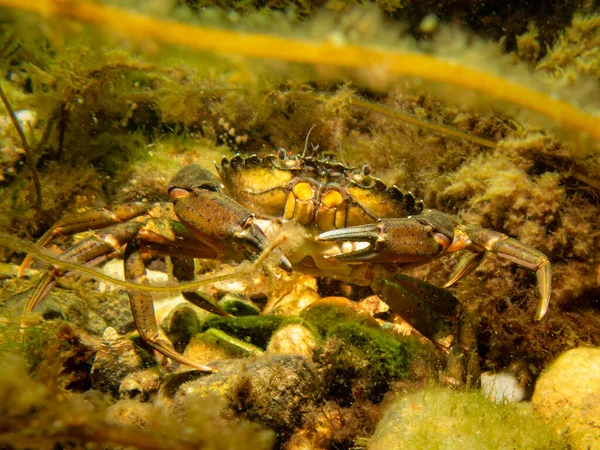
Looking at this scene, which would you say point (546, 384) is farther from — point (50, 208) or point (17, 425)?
point (50, 208)

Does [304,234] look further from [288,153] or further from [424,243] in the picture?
[424,243]

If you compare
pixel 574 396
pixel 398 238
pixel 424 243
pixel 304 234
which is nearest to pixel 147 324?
pixel 304 234

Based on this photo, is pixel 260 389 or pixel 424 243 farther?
pixel 424 243

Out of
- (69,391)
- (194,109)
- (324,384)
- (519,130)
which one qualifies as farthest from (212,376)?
(194,109)

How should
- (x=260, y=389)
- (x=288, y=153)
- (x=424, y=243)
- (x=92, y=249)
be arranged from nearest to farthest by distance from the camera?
1. (x=260, y=389)
2. (x=424, y=243)
3. (x=92, y=249)
4. (x=288, y=153)

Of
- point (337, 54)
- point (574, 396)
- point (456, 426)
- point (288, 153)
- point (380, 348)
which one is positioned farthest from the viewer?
point (288, 153)

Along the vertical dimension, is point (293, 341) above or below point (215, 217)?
below
